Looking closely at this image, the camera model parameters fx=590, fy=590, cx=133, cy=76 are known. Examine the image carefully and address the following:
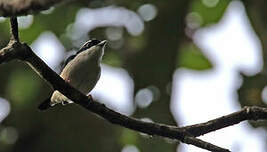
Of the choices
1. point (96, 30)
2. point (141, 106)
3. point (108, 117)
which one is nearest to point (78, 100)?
point (108, 117)

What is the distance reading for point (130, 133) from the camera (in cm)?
580

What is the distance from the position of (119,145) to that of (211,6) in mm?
1578

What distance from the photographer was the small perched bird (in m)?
4.34

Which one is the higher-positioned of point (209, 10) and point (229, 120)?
point (229, 120)

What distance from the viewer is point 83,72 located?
14.4 feet

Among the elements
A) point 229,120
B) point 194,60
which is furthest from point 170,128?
point 194,60

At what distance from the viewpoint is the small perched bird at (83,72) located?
Answer: 434cm

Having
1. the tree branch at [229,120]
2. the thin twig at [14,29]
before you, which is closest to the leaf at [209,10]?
the tree branch at [229,120]

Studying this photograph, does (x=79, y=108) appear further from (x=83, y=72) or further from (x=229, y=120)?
(x=229, y=120)

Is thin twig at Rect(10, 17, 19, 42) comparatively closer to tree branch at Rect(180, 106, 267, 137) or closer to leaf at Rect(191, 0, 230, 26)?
tree branch at Rect(180, 106, 267, 137)

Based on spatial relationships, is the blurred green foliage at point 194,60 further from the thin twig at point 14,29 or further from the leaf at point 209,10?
the thin twig at point 14,29

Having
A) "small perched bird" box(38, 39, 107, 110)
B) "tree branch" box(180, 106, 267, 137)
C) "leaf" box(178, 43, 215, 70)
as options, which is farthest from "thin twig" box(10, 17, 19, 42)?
"leaf" box(178, 43, 215, 70)

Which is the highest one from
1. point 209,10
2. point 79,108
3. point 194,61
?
point 209,10

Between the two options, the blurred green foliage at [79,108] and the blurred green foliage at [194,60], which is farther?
the blurred green foliage at [194,60]
